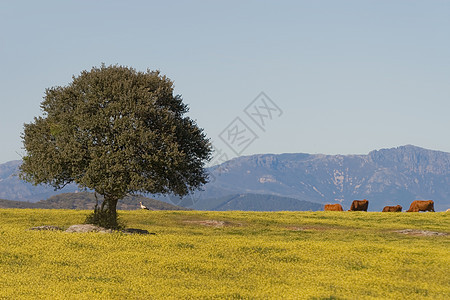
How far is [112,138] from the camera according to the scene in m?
42.1

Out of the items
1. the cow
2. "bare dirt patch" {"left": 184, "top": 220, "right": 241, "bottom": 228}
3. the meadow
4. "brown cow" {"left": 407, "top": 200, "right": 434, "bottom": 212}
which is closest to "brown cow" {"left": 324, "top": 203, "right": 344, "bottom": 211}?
the cow

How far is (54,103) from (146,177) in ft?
34.5

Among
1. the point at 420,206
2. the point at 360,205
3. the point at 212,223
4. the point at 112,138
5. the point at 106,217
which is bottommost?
the point at 212,223

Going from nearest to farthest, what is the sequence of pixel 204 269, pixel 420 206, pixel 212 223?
1. pixel 204 269
2. pixel 212 223
3. pixel 420 206

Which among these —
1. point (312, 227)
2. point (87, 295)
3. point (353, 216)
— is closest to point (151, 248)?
point (87, 295)

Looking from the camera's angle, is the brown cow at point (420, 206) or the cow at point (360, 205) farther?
the cow at point (360, 205)

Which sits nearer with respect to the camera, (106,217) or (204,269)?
(204,269)

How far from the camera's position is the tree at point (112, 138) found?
41.5 meters

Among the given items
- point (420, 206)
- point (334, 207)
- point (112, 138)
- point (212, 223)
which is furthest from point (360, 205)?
point (112, 138)

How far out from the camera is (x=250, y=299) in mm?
19312

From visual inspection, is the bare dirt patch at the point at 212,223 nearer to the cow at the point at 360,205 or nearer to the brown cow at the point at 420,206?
the cow at the point at 360,205

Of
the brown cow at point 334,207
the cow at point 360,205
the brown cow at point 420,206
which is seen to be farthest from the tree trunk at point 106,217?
the brown cow at point 420,206

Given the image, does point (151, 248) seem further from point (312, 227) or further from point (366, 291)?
point (312, 227)

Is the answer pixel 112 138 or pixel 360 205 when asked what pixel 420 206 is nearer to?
pixel 360 205
